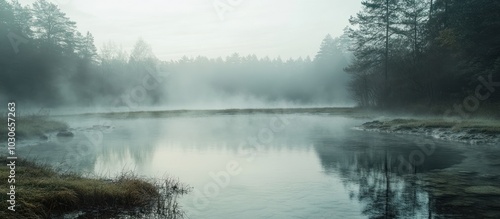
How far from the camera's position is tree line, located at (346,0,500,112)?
34812 millimetres

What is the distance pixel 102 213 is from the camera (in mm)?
11523

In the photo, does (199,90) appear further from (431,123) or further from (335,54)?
(431,123)

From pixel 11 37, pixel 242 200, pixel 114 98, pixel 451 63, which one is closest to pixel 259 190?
pixel 242 200

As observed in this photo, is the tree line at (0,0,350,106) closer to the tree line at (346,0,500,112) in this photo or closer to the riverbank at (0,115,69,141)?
the riverbank at (0,115,69,141)

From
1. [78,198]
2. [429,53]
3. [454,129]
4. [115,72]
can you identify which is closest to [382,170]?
[78,198]

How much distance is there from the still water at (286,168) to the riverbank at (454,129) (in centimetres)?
172

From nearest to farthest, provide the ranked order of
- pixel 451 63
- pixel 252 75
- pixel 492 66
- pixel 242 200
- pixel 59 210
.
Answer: pixel 59 210 → pixel 242 200 → pixel 492 66 → pixel 451 63 → pixel 252 75

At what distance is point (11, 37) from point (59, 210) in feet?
192

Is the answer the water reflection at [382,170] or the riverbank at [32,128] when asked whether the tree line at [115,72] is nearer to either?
the riverbank at [32,128]

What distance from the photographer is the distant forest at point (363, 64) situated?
37.2m

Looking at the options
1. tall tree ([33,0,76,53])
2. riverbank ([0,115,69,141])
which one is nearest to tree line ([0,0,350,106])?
tall tree ([33,0,76,53])

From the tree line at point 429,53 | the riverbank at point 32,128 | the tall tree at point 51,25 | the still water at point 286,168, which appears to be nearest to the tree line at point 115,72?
the tall tree at point 51,25

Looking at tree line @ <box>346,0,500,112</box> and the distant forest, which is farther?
the distant forest

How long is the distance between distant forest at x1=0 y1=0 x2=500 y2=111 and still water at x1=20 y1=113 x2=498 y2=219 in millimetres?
11344
